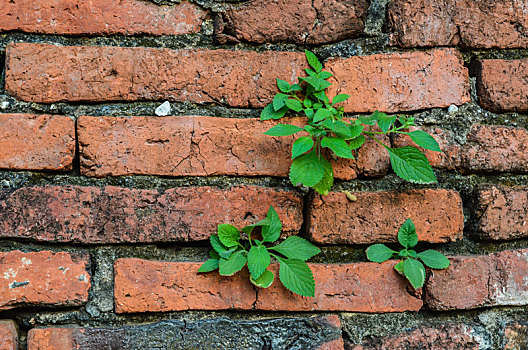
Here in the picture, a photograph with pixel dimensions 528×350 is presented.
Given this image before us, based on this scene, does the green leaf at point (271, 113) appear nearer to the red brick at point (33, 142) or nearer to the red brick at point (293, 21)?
the red brick at point (293, 21)

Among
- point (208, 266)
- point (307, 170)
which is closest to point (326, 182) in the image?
point (307, 170)

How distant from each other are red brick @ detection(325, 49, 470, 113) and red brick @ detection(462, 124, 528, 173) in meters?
0.09

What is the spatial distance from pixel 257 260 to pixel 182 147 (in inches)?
9.4

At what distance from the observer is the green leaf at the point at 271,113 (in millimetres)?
847

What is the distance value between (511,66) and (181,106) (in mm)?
631

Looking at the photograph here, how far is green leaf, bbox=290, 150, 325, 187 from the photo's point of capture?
31.0 inches

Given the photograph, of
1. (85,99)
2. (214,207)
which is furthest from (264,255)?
(85,99)

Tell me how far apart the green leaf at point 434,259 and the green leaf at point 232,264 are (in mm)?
321

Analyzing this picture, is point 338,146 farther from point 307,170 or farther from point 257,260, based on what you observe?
point 257,260

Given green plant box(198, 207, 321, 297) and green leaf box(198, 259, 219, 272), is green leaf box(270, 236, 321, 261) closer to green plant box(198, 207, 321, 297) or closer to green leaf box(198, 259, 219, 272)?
green plant box(198, 207, 321, 297)

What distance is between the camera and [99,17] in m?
0.84

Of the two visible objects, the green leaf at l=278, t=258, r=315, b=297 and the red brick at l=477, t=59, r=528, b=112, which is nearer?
the green leaf at l=278, t=258, r=315, b=297

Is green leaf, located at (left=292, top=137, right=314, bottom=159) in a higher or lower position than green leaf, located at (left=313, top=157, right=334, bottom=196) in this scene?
higher

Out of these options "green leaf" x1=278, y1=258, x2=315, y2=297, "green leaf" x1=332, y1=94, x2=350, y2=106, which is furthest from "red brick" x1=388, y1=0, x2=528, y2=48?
"green leaf" x1=278, y1=258, x2=315, y2=297
